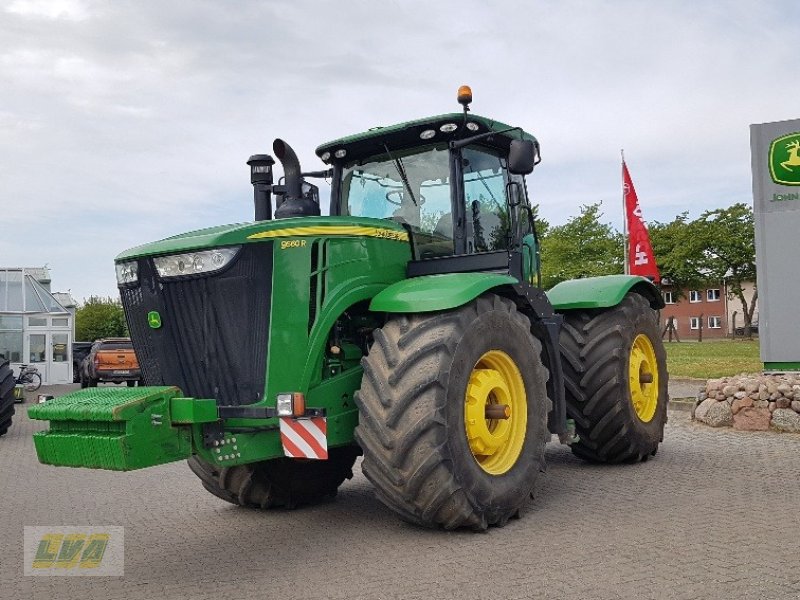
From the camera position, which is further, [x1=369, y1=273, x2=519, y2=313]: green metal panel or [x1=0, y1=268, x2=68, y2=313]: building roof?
[x1=0, y1=268, x2=68, y2=313]: building roof

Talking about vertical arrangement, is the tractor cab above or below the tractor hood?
above

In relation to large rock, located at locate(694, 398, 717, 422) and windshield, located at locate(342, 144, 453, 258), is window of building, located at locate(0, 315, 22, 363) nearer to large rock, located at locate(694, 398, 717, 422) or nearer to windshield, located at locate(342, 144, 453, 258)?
large rock, located at locate(694, 398, 717, 422)

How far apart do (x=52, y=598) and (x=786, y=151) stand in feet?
34.9

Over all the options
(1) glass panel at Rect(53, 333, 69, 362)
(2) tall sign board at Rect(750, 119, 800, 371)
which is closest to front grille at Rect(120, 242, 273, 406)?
(2) tall sign board at Rect(750, 119, 800, 371)

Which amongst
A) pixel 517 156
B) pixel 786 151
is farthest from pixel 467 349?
pixel 786 151

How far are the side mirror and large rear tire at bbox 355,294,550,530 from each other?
0.99 metres

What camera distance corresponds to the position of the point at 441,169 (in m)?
6.56

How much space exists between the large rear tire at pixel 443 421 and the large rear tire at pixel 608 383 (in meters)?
1.95

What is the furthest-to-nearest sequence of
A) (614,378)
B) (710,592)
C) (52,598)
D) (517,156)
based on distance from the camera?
(614,378), (517,156), (52,598), (710,592)

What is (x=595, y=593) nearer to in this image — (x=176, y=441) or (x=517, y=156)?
(x=176, y=441)

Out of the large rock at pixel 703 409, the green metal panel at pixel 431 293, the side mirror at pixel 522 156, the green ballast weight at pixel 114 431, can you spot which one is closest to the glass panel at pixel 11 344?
the large rock at pixel 703 409

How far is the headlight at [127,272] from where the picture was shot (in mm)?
5574

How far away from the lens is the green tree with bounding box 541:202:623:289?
148 feet

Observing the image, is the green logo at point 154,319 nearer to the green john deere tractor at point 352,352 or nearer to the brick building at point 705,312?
the green john deere tractor at point 352,352
